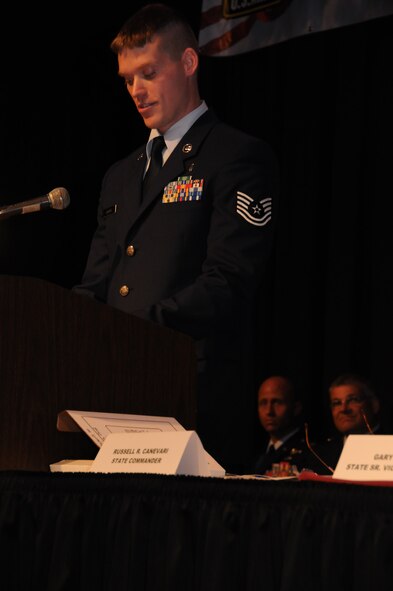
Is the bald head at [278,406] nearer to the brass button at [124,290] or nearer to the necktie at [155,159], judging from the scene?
the necktie at [155,159]

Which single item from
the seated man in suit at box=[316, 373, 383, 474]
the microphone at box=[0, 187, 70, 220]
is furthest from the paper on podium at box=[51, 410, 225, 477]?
the seated man in suit at box=[316, 373, 383, 474]

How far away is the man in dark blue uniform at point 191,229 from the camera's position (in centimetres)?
192

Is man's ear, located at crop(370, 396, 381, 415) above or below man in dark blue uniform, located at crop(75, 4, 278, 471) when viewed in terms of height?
below

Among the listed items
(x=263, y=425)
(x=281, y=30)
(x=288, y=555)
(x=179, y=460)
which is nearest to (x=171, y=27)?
(x=179, y=460)

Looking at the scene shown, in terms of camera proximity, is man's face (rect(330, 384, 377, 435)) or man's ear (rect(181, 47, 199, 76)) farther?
man's face (rect(330, 384, 377, 435))

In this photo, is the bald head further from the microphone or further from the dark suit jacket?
the microphone

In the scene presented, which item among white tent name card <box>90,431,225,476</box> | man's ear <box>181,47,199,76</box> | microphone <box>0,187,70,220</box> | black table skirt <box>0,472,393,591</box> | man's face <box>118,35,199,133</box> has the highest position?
man's ear <box>181,47,199,76</box>

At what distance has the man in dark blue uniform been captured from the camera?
192 centimetres

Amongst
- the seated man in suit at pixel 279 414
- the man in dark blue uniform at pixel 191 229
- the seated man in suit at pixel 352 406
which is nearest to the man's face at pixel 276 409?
the seated man in suit at pixel 279 414

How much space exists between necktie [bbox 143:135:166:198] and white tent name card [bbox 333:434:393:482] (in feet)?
3.81

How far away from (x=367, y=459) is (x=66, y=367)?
571 millimetres

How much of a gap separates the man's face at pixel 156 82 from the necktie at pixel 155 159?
4 centimetres

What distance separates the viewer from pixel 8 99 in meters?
5.18

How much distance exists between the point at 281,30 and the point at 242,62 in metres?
1.15
